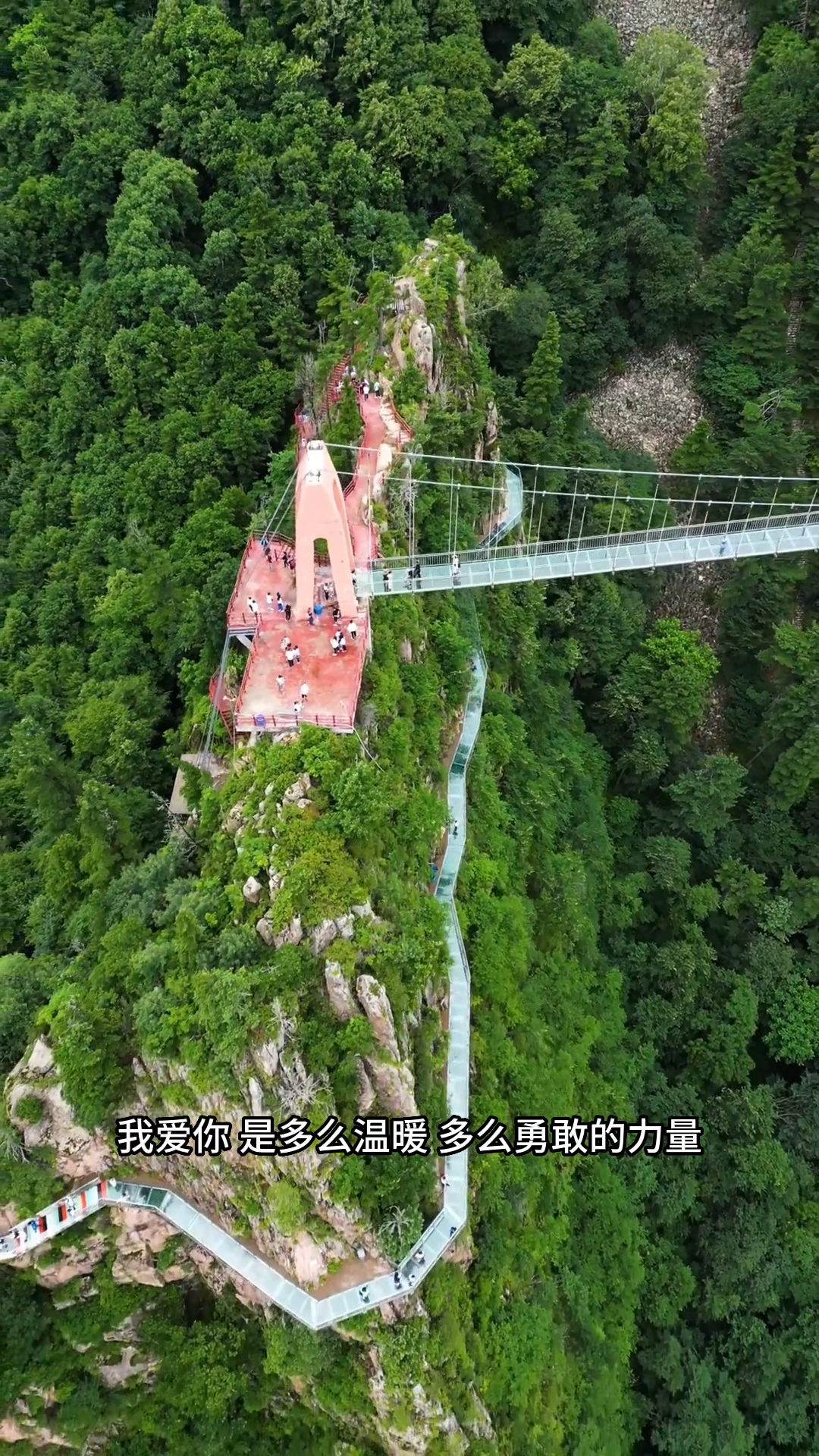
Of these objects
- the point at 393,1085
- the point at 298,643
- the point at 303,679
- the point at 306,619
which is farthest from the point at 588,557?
the point at 393,1085

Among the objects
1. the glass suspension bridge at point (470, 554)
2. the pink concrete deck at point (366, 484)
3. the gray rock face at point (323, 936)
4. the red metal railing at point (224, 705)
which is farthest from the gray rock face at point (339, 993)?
the pink concrete deck at point (366, 484)

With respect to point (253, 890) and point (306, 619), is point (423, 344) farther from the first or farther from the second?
point (253, 890)

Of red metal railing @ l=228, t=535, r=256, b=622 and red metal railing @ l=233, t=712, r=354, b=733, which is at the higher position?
red metal railing @ l=228, t=535, r=256, b=622

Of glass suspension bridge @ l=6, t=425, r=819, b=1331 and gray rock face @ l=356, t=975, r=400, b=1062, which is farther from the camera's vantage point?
glass suspension bridge @ l=6, t=425, r=819, b=1331

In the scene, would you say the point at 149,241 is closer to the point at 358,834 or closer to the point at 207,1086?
the point at 358,834

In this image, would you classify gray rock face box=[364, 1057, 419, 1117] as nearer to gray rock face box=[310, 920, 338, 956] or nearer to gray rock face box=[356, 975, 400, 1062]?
gray rock face box=[356, 975, 400, 1062]

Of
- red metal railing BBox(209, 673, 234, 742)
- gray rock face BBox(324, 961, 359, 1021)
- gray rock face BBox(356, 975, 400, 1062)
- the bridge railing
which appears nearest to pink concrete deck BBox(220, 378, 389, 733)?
red metal railing BBox(209, 673, 234, 742)

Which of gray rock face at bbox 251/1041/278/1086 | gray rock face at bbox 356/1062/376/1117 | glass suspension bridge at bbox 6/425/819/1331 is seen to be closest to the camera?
gray rock face at bbox 251/1041/278/1086

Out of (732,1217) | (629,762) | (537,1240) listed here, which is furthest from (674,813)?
(537,1240)
